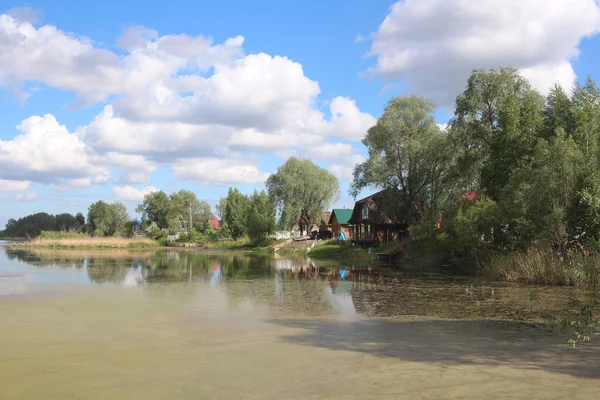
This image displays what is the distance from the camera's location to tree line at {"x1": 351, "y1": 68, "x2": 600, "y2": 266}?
859 inches

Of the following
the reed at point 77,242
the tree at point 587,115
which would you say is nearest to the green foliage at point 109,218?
the reed at point 77,242

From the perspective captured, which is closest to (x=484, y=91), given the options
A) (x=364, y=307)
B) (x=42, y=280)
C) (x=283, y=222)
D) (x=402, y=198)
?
(x=402, y=198)

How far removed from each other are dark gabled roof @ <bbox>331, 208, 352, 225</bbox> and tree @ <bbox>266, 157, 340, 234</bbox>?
444 centimetres

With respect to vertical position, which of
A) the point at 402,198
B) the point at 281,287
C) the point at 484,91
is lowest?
the point at 281,287

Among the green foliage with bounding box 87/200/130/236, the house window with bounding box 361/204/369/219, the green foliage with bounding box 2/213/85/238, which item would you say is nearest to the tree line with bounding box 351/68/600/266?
the house window with bounding box 361/204/369/219

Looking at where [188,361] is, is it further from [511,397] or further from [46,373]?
[511,397]

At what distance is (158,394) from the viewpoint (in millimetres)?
7090

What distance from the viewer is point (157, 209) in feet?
326

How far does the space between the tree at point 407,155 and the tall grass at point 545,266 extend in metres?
15.3

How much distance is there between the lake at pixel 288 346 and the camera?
23.9 feet

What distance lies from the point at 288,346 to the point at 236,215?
2688 inches

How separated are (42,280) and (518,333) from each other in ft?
70.9

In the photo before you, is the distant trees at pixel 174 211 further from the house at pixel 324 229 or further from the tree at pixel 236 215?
the house at pixel 324 229

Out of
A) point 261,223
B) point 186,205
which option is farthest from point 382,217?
point 186,205
